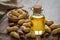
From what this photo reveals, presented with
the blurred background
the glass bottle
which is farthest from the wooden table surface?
the glass bottle

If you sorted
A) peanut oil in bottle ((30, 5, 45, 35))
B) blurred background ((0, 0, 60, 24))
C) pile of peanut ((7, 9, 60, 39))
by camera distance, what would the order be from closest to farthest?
peanut oil in bottle ((30, 5, 45, 35)), pile of peanut ((7, 9, 60, 39)), blurred background ((0, 0, 60, 24))

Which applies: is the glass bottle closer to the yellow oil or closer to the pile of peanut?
the yellow oil

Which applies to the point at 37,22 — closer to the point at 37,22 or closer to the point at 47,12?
the point at 37,22

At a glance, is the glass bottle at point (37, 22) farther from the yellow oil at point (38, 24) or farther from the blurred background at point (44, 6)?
the blurred background at point (44, 6)

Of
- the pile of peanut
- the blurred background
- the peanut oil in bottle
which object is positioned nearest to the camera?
the peanut oil in bottle

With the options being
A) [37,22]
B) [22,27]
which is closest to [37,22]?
[37,22]
